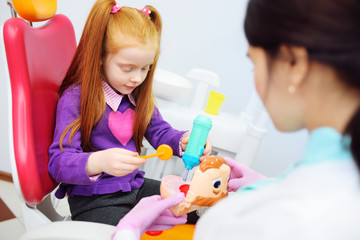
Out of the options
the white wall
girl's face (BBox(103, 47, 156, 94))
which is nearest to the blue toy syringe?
girl's face (BBox(103, 47, 156, 94))

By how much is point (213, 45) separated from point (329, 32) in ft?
3.41

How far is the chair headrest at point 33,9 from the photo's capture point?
652mm

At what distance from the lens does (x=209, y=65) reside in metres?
1.37

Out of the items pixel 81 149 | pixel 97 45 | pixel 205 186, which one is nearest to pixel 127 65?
pixel 97 45

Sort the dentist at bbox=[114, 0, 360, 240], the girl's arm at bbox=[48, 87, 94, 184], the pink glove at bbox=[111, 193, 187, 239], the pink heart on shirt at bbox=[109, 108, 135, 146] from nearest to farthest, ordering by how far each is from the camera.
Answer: the dentist at bbox=[114, 0, 360, 240], the pink glove at bbox=[111, 193, 187, 239], the girl's arm at bbox=[48, 87, 94, 184], the pink heart on shirt at bbox=[109, 108, 135, 146]

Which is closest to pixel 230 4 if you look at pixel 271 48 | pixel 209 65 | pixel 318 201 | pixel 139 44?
pixel 209 65

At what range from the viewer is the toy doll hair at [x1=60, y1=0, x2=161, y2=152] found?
73cm

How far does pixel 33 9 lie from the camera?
2.16 ft

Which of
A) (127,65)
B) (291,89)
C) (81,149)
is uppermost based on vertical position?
(291,89)

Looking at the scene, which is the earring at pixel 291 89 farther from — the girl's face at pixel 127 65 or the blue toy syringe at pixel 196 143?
the girl's face at pixel 127 65

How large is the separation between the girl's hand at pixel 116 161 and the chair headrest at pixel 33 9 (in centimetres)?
33

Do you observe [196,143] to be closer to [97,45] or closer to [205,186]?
[205,186]

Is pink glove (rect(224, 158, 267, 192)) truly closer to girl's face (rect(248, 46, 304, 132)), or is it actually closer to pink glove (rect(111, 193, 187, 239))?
pink glove (rect(111, 193, 187, 239))

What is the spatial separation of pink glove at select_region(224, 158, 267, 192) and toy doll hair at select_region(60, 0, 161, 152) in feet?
1.15
